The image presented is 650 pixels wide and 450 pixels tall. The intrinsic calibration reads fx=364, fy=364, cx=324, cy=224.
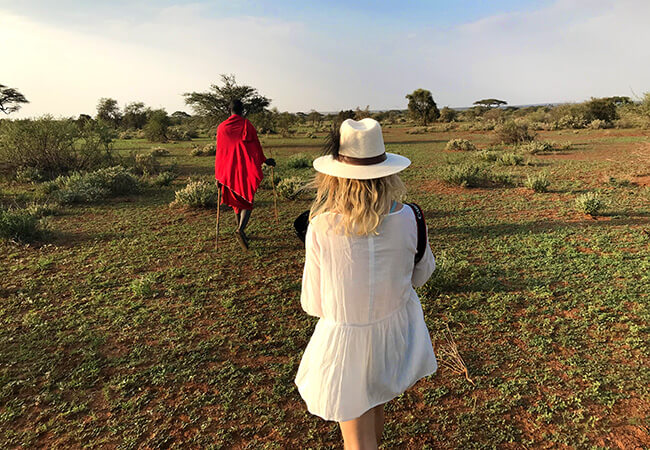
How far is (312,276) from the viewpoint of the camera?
1599mm

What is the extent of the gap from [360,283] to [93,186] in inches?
375

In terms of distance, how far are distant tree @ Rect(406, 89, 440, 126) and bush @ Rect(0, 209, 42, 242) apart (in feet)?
118

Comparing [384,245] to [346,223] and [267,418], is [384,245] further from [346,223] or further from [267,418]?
[267,418]

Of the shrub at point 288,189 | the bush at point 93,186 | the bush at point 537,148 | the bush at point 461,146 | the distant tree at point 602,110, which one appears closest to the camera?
the bush at point 93,186

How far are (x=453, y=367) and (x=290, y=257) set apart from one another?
2995 millimetres

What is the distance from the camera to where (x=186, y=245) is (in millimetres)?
6004

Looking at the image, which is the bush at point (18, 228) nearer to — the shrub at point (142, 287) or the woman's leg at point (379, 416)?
the shrub at point (142, 287)

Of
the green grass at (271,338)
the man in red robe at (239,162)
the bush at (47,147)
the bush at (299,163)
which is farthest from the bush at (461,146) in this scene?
the bush at (47,147)

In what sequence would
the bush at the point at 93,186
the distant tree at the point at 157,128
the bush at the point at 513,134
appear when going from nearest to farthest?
the bush at the point at 93,186, the bush at the point at 513,134, the distant tree at the point at 157,128

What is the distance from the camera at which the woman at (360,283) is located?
148 cm

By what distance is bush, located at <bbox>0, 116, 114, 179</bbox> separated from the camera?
1087 cm

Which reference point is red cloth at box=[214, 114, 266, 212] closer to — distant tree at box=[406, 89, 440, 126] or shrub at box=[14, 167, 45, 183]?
shrub at box=[14, 167, 45, 183]

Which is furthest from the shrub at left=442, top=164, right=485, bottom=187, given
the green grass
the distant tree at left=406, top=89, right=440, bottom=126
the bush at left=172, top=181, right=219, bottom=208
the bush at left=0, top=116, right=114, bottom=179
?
the distant tree at left=406, top=89, right=440, bottom=126

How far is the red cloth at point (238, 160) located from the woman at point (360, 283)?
4155mm
